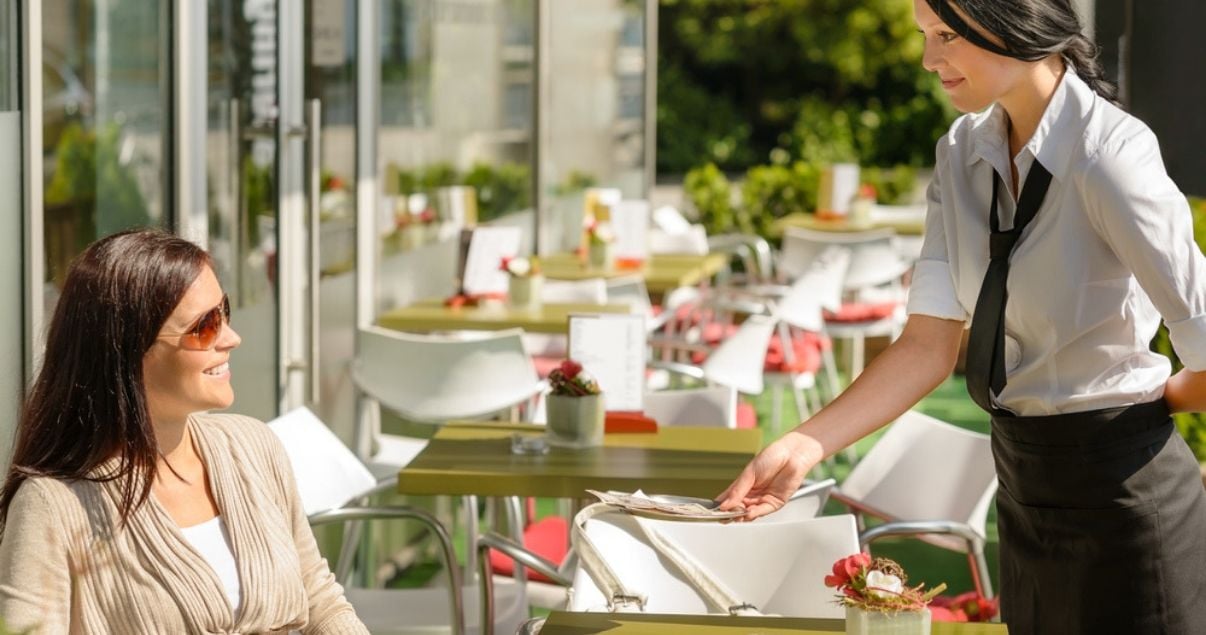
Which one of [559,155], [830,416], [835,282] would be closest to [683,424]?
[830,416]

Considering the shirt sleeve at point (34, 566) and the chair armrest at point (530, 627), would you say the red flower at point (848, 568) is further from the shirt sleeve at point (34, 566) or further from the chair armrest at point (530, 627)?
the shirt sleeve at point (34, 566)

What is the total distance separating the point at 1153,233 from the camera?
2160 millimetres

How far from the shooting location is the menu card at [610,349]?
4.06 metres

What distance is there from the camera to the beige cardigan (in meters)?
2.22

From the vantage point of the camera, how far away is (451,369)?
17.4 feet

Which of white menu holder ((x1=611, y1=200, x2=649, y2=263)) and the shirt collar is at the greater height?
the shirt collar

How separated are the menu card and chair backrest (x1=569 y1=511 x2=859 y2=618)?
1.08 meters

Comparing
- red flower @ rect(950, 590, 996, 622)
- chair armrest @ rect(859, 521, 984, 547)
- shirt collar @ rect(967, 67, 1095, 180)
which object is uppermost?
shirt collar @ rect(967, 67, 1095, 180)

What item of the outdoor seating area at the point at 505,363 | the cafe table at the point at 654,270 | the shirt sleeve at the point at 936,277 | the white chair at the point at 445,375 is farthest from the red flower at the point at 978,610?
the cafe table at the point at 654,270

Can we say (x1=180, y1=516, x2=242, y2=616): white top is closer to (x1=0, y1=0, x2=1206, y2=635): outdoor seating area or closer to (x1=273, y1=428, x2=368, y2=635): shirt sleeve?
(x1=0, y1=0, x2=1206, y2=635): outdoor seating area

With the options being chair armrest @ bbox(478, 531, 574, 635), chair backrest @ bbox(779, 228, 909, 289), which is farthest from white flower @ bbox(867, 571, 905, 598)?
chair backrest @ bbox(779, 228, 909, 289)

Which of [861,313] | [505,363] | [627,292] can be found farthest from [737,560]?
[861,313]

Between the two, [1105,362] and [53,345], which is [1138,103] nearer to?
[1105,362]

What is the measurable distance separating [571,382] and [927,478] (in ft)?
2.84
